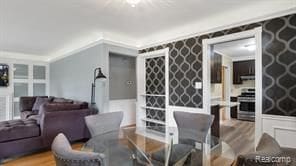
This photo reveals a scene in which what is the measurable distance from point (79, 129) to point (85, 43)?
207 centimetres

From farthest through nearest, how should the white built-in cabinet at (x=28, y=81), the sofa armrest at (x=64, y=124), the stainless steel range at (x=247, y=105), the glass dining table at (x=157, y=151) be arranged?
the stainless steel range at (x=247, y=105), the white built-in cabinet at (x=28, y=81), the sofa armrest at (x=64, y=124), the glass dining table at (x=157, y=151)

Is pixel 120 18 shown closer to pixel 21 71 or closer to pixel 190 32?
pixel 190 32

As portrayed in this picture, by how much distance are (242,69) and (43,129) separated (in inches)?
253

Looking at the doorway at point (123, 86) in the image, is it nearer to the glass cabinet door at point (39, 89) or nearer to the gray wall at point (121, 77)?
the gray wall at point (121, 77)

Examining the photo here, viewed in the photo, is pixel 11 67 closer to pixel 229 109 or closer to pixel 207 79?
pixel 207 79

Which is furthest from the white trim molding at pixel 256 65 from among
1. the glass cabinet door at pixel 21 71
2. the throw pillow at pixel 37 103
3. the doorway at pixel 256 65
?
the glass cabinet door at pixel 21 71

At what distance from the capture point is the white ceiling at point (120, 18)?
2.61 meters

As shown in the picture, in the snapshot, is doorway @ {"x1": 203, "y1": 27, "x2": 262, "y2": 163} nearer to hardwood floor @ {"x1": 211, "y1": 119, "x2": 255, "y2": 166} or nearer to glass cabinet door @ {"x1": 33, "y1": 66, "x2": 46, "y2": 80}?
hardwood floor @ {"x1": 211, "y1": 119, "x2": 255, "y2": 166}

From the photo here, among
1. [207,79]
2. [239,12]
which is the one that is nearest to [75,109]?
[207,79]

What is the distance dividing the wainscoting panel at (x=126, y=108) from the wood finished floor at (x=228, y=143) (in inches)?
66.5

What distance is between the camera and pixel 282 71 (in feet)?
7.91

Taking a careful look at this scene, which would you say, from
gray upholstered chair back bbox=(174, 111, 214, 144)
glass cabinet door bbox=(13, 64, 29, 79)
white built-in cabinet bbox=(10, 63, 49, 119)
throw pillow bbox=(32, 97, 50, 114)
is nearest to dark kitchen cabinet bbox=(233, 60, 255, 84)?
gray upholstered chair back bbox=(174, 111, 214, 144)

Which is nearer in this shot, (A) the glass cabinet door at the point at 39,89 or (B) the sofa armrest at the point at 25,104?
(B) the sofa armrest at the point at 25,104

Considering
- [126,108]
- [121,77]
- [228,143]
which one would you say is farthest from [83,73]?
[228,143]
